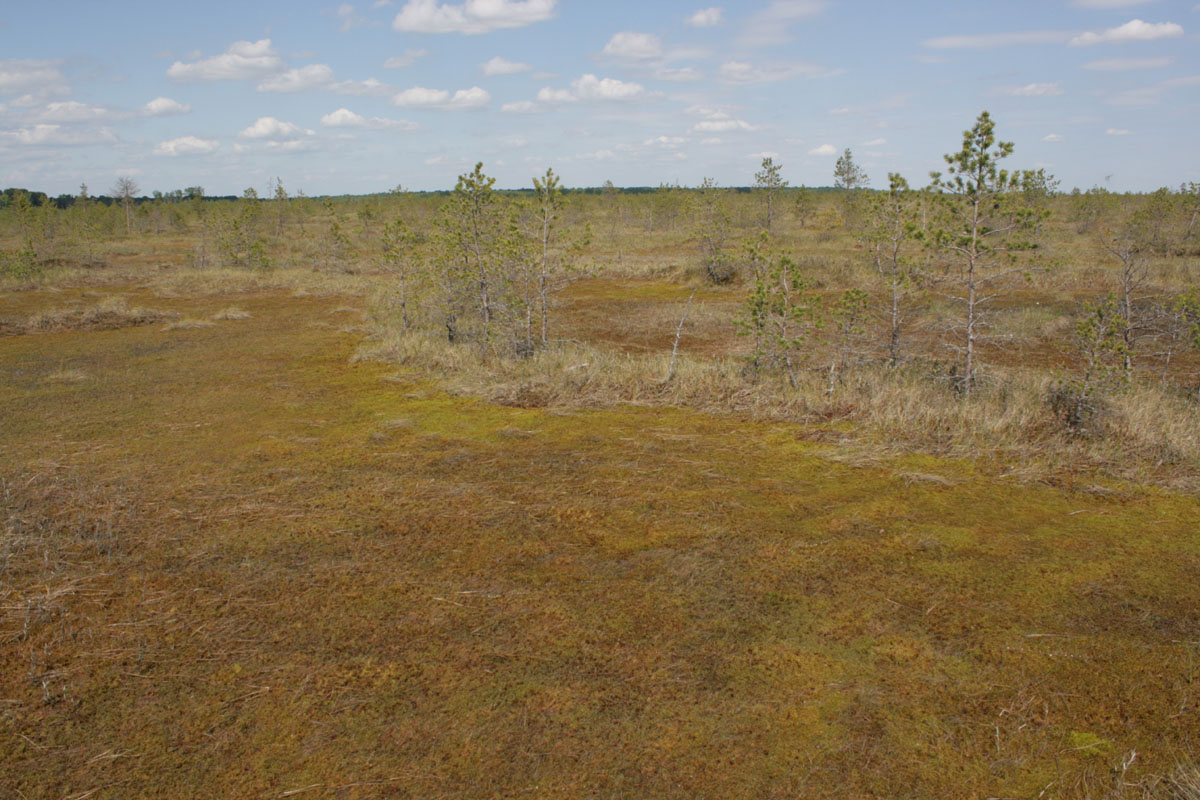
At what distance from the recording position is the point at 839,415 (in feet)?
28.7

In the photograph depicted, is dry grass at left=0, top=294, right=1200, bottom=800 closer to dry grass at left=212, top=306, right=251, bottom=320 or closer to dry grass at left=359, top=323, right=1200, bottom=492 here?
dry grass at left=359, top=323, right=1200, bottom=492

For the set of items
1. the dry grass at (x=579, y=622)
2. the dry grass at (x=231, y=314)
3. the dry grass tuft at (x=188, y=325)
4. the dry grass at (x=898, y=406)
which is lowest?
the dry grass at (x=579, y=622)

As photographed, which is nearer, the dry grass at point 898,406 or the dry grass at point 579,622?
the dry grass at point 579,622

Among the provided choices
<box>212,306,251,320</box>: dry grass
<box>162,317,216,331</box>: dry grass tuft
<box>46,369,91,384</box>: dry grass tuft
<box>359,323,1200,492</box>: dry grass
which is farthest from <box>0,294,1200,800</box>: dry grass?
<box>212,306,251,320</box>: dry grass

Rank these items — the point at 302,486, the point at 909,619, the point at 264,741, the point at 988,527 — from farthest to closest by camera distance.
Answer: the point at 302,486 < the point at 988,527 < the point at 909,619 < the point at 264,741

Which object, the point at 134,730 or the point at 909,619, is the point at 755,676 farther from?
the point at 134,730

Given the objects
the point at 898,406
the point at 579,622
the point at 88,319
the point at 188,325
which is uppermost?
the point at 88,319

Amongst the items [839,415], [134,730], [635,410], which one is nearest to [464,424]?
[635,410]

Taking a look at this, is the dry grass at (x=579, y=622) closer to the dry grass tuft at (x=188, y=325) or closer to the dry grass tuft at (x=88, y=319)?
the dry grass tuft at (x=188, y=325)

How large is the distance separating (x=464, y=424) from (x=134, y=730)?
5741mm

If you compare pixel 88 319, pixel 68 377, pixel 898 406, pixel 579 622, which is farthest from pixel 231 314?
pixel 579 622

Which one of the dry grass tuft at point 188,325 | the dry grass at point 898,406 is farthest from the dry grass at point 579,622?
the dry grass tuft at point 188,325

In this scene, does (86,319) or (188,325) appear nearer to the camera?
(86,319)

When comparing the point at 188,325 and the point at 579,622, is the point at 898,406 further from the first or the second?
the point at 188,325
